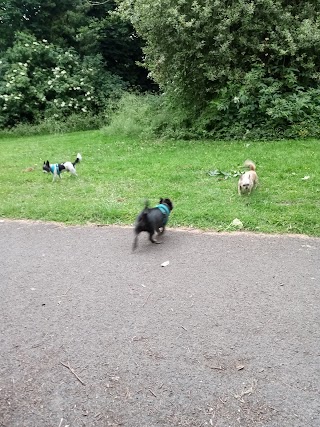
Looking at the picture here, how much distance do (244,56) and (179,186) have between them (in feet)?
20.0

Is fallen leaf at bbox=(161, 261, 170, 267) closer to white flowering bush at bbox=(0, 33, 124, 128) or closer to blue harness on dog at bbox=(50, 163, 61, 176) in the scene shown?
blue harness on dog at bbox=(50, 163, 61, 176)

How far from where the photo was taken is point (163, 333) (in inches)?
132

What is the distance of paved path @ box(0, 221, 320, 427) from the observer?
2588mm

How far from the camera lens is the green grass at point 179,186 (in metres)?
5.88

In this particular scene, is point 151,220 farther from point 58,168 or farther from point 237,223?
point 58,168

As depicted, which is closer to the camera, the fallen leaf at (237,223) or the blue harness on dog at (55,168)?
the fallen leaf at (237,223)

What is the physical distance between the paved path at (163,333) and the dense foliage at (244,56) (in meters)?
6.88

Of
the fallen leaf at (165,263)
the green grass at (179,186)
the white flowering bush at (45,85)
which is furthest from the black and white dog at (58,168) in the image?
the white flowering bush at (45,85)

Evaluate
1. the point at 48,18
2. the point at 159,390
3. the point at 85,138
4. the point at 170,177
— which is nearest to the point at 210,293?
the point at 159,390

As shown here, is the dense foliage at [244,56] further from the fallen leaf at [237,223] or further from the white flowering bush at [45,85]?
the white flowering bush at [45,85]

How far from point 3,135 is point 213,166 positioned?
12577 millimetres

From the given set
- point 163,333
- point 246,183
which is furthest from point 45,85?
point 163,333

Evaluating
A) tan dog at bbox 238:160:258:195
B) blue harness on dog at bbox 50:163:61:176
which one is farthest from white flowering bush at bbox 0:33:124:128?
tan dog at bbox 238:160:258:195

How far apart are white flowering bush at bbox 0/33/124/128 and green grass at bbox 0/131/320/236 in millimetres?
8189
